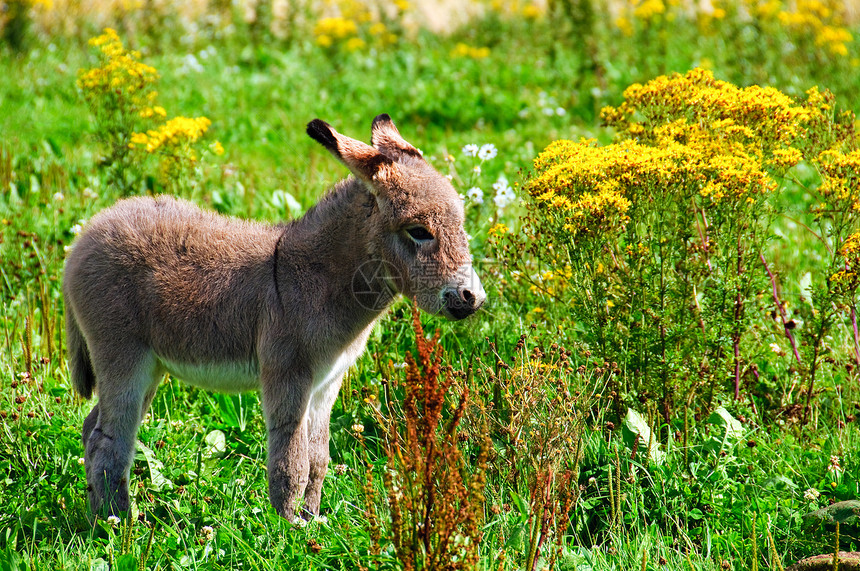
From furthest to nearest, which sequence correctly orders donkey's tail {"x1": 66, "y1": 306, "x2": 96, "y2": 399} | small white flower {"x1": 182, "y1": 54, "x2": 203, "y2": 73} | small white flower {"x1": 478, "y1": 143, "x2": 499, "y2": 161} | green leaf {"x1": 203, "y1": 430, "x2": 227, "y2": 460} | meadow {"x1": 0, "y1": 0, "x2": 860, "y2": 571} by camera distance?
1. small white flower {"x1": 182, "y1": 54, "x2": 203, "y2": 73}
2. small white flower {"x1": 478, "y1": 143, "x2": 499, "y2": 161}
3. green leaf {"x1": 203, "y1": 430, "x2": 227, "y2": 460}
4. donkey's tail {"x1": 66, "y1": 306, "x2": 96, "y2": 399}
5. meadow {"x1": 0, "y1": 0, "x2": 860, "y2": 571}

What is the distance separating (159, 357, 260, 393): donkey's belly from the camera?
4.10 metres

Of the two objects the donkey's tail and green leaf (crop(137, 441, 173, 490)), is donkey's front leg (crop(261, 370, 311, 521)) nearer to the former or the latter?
green leaf (crop(137, 441, 173, 490))

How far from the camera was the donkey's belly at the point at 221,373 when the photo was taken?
4.10 metres

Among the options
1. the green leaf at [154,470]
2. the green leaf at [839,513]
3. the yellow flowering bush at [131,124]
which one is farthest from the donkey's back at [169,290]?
the green leaf at [839,513]

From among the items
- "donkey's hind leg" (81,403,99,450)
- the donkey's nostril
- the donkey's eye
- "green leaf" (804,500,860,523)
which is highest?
the donkey's eye

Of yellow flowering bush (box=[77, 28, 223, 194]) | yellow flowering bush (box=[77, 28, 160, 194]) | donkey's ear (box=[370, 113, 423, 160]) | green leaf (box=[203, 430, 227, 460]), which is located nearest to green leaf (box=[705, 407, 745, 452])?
donkey's ear (box=[370, 113, 423, 160])

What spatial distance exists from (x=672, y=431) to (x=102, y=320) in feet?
10.1

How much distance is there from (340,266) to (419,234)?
471 millimetres

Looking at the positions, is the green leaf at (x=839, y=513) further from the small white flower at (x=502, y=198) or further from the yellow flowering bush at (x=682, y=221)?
the small white flower at (x=502, y=198)

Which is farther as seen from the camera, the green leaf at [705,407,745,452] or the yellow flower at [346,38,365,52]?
Result: the yellow flower at [346,38,365,52]

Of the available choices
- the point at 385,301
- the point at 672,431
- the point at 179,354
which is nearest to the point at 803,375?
the point at 672,431

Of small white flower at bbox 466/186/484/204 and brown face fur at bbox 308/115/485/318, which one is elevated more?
brown face fur at bbox 308/115/485/318

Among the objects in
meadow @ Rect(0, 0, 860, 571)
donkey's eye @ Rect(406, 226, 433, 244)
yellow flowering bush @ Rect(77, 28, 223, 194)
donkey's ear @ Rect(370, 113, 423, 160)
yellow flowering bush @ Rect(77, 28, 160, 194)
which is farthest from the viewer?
yellow flowering bush @ Rect(77, 28, 160, 194)

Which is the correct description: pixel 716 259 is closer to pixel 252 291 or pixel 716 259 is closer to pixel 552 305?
pixel 552 305
